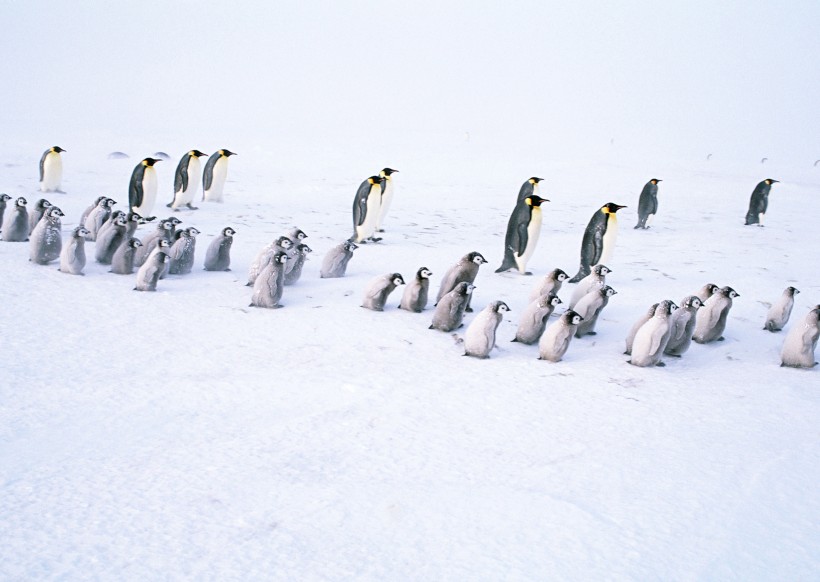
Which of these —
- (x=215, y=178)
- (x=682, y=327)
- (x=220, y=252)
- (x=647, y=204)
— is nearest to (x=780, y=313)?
(x=682, y=327)

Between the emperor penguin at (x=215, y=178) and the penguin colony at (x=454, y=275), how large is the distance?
5.18ft

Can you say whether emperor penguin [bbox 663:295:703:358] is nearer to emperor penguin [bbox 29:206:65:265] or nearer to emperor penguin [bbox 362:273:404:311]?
emperor penguin [bbox 362:273:404:311]

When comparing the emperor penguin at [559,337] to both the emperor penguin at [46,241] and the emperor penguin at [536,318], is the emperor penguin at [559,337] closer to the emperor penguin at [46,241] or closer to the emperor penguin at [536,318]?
the emperor penguin at [536,318]

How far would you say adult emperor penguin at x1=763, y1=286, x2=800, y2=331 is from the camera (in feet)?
16.9

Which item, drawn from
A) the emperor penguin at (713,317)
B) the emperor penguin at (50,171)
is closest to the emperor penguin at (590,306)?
the emperor penguin at (713,317)

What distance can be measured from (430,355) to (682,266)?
3.94 m

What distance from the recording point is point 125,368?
3881 mm

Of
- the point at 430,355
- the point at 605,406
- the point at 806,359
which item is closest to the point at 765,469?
the point at 605,406

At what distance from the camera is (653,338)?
4219 mm

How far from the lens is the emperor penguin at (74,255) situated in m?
5.56

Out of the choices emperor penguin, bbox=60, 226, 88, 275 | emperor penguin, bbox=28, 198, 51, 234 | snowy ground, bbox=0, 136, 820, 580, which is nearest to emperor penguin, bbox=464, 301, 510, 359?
snowy ground, bbox=0, 136, 820, 580

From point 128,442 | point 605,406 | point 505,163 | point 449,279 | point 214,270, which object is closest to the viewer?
point 128,442

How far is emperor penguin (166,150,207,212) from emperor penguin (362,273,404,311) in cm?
484

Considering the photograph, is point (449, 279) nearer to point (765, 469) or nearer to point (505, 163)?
point (765, 469)
